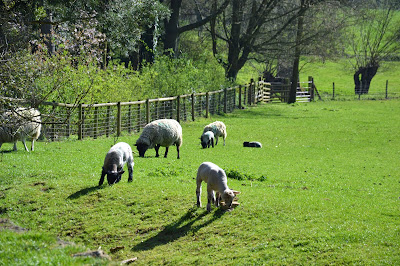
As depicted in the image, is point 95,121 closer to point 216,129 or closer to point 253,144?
point 216,129

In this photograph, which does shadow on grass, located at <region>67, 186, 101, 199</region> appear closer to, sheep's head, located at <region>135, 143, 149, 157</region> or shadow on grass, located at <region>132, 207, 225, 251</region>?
shadow on grass, located at <region>132, 207, 225, 251</region>

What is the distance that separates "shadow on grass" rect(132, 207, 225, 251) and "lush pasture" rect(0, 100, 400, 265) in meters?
0.02

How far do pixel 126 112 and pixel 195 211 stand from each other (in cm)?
1390

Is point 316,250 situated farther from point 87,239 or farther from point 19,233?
point 19,233

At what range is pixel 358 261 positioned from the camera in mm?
7855

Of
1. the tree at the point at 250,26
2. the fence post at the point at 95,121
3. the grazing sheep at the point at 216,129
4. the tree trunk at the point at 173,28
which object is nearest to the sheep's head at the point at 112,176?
the grazing sheep at the point at 216,129

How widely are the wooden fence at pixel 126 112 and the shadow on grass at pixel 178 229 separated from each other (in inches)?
222

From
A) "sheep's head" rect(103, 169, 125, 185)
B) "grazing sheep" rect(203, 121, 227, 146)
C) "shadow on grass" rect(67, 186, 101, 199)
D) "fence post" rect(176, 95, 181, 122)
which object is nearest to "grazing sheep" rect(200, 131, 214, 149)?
"grazing sheep" rect(203, 121, 227, 146)

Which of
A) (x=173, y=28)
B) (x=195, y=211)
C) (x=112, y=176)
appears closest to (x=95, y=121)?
(x=112, y=176)

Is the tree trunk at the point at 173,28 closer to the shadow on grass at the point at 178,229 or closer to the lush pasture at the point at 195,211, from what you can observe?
the lush pasture at the point at 195,211

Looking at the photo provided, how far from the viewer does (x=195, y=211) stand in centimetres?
1045

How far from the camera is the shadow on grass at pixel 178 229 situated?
31.6ft

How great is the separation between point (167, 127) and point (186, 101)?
11.7m

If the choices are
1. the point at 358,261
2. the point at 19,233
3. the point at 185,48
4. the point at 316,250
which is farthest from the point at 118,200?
the point at 185,48
